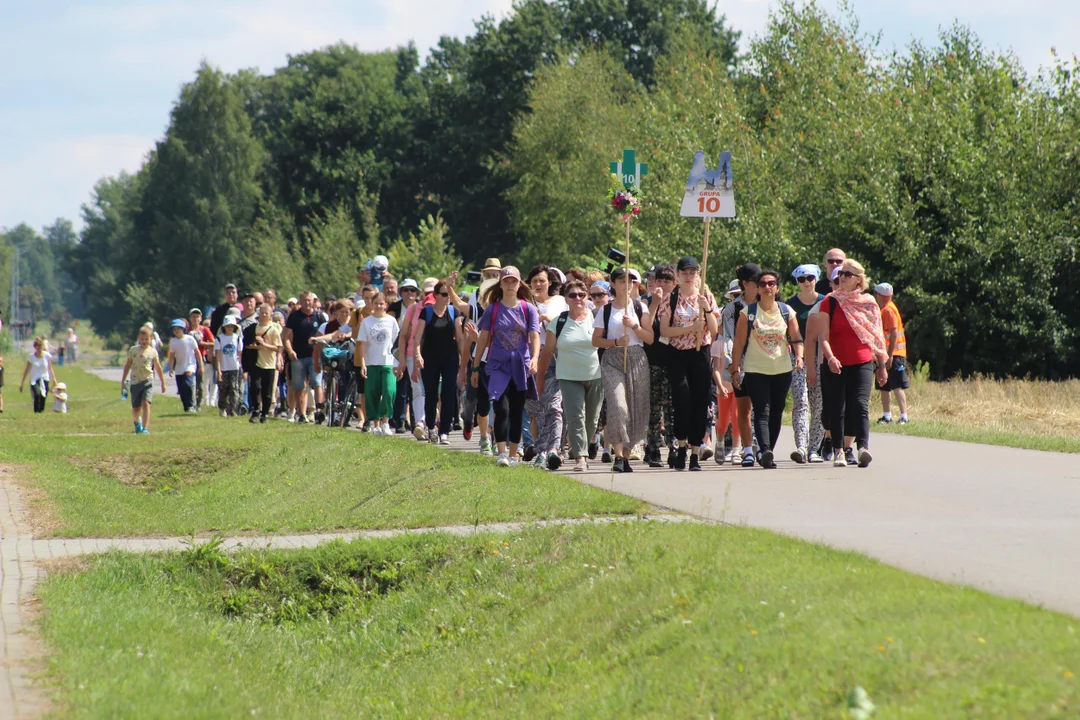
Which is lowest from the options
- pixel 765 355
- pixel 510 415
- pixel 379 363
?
pixel 510 415

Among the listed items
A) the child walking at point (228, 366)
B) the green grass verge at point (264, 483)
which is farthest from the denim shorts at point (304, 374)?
the child walking at point (228, 366)

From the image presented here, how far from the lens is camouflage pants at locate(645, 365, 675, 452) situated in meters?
13.4

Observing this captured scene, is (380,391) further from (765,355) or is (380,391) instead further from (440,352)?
(765,355)

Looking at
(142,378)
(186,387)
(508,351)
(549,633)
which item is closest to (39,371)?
(186,387)

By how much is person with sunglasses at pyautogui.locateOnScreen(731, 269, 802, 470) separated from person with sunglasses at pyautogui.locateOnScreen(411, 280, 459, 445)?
439 centimetres

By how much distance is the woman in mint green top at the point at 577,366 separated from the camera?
13.1 meters

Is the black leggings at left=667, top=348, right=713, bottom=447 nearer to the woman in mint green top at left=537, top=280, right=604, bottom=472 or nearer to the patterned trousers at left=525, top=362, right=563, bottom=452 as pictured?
the woman in mint green top at left=537, top=280, right=604, bottom=472

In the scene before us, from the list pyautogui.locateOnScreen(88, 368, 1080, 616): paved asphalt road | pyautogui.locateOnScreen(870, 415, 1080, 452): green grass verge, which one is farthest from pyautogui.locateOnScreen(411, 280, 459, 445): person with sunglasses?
pyautogui.locateOnScreen(870, 415, 1080, 452): green grass verge

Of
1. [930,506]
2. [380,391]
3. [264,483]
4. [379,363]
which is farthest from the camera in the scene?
[380,391]

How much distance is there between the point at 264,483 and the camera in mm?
16047

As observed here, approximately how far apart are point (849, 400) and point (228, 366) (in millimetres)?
13085

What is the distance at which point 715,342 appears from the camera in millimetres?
13203

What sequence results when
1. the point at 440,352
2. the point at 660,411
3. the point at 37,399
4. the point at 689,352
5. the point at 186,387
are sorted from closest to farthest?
the point at 689,352 < the point at 660,411 < the point at 440,352 < the point at 186,387 < the point at 37,399

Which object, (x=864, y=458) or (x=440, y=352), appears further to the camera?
(x=440, y=352)
